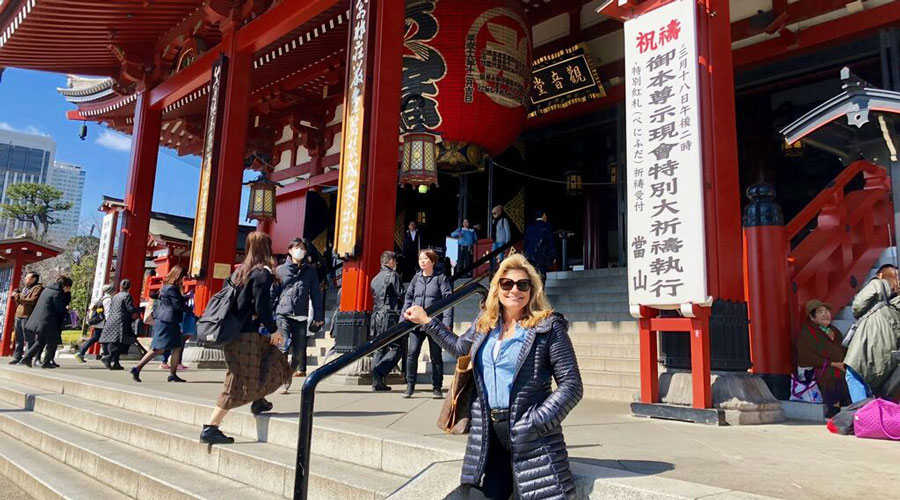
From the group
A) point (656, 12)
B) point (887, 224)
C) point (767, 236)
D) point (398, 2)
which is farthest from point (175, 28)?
point (887, 224)

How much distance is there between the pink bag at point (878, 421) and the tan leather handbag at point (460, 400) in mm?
2702

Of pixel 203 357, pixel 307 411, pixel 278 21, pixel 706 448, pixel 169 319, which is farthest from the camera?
pixel 278 21

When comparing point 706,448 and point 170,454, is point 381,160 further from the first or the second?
point 706,448

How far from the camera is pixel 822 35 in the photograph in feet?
28.9

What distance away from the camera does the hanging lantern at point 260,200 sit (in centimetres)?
1166

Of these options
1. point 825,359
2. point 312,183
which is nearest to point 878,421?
point 825,359

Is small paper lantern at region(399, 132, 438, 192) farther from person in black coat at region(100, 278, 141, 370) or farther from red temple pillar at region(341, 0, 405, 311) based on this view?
person in black coat at region(100, 278, 141, 370)

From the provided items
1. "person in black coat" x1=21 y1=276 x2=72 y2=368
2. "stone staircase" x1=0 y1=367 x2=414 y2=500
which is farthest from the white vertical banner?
"stone staircase" x1=0 y1=367 x2=414 y2=500

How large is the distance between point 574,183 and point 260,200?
6.54 metres

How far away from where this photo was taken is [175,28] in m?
11.8

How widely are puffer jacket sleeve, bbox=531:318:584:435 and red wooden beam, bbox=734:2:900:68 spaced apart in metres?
8.89

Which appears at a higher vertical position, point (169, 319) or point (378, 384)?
point (169, 319)

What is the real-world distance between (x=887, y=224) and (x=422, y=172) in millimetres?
5528

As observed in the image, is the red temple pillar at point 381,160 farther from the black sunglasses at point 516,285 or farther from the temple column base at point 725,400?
the black sunglasses at point 516,285
